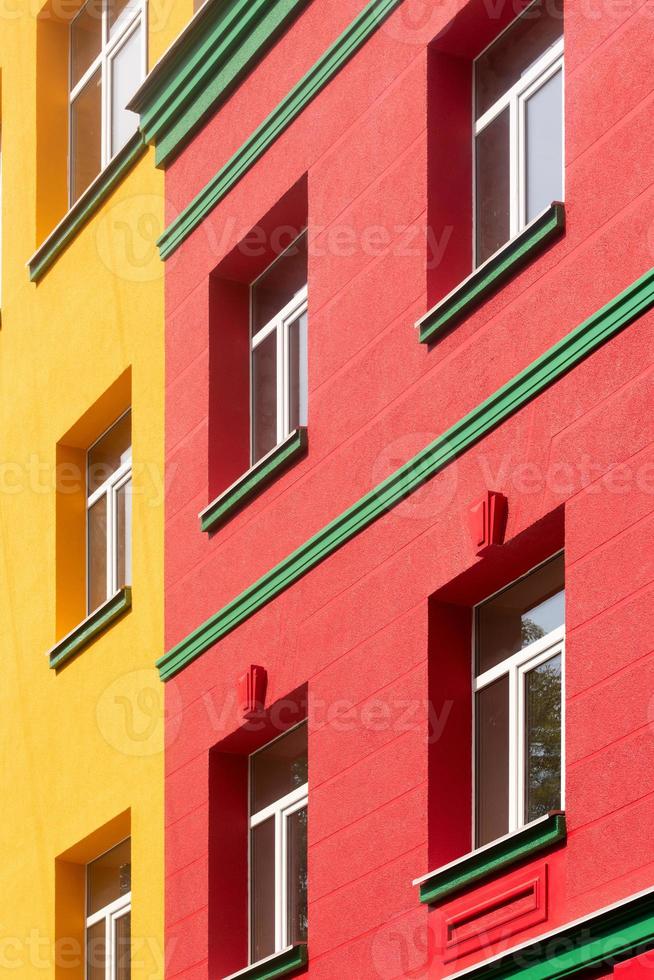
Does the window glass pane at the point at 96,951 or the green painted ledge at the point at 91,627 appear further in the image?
Answer: the window glass pane at the point at 96,951

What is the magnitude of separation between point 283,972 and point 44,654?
539cm

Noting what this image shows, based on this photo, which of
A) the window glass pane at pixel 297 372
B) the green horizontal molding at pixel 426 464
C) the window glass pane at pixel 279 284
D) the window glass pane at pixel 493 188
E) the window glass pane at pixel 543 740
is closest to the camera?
the green horizontal molding at pixel 426 464

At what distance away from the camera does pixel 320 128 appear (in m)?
15.1

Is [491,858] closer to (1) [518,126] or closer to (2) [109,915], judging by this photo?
(1) [518,126]

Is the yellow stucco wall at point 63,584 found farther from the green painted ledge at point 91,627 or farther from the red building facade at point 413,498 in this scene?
the red building facade at point 413,498

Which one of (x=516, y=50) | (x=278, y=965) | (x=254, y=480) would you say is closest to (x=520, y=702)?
(x=278, y=965)

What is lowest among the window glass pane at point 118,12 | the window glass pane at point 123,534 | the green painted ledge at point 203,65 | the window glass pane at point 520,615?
the window glass pane at point 520,615

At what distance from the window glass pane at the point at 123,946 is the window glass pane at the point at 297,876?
2544 mm

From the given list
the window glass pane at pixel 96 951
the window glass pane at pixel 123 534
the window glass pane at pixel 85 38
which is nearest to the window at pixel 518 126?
Result: the window glass pane at pixel 123 534

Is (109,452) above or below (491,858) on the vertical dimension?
above

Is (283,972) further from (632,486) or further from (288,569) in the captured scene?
(632,486)

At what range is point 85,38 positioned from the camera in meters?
20.6

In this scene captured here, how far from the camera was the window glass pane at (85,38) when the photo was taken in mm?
20359

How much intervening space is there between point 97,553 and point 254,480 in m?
3.70
